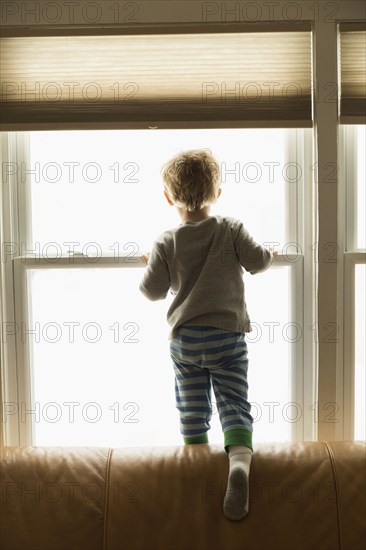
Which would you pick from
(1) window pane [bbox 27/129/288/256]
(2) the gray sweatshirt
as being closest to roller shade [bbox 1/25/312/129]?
(1) window pane [bbox 27/129/288/256]

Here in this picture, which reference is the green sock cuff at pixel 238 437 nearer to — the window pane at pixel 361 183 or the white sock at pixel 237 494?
→ the white sock at pixel 237 494

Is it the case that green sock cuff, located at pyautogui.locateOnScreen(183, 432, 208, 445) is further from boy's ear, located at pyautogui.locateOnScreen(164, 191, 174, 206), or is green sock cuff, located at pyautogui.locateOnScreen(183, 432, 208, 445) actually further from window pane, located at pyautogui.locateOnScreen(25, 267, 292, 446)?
boy's ear, located at pyautogui.locateOnScreen(164, 191, 174, 206)

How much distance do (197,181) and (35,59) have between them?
71 cm

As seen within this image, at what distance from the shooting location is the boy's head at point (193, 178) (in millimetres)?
1917

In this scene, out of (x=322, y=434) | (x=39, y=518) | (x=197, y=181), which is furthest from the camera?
(x=322, y=434)

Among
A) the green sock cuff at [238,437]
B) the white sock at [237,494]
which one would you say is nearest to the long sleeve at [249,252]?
the green sock cuff at [238,437]

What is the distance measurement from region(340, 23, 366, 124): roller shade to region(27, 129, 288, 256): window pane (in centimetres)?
24

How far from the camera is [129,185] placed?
2145 mm

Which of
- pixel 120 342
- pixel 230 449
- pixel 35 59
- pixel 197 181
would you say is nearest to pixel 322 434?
pixel 230 449

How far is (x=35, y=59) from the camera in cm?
202

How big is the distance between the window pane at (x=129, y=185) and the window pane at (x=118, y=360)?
139 millimetres

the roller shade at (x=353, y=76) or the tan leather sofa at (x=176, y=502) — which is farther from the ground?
the roller shade at (x=353, y=76)

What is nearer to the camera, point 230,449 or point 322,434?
point 230,449

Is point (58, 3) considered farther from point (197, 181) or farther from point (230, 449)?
point (230, 449)
